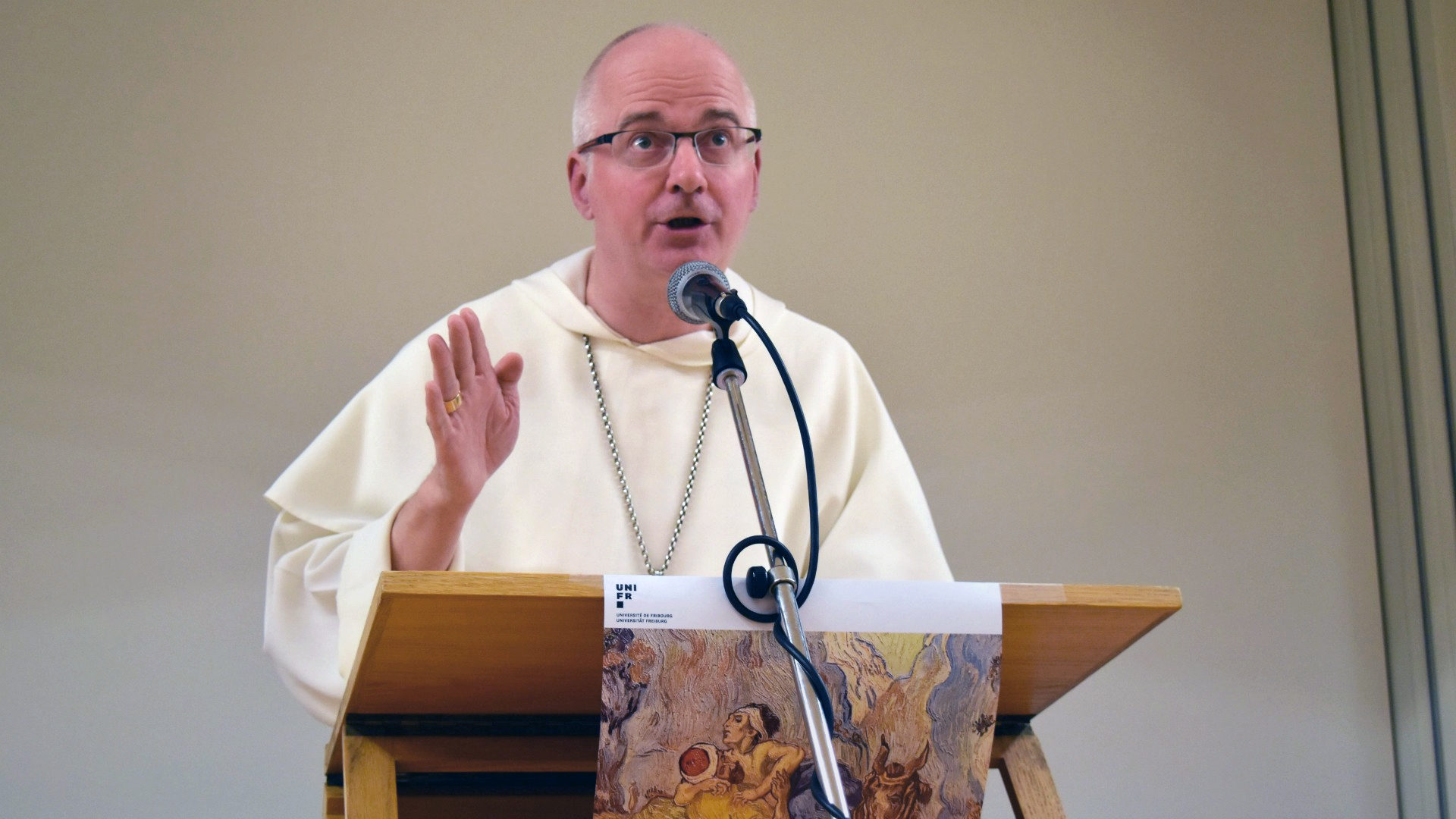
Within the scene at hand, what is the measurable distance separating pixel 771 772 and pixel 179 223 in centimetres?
277

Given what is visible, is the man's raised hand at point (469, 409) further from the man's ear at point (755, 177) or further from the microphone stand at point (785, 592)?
the man's ear at point (755, 177)

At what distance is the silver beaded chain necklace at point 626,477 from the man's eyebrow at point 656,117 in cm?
42

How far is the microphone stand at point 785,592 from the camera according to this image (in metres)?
1.19

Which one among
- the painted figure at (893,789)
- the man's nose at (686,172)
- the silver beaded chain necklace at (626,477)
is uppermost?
the man's nose at (686,172)

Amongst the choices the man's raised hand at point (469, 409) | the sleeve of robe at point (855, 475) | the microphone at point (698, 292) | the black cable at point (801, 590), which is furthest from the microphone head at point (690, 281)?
the sleeve of robe at point (855, 475)

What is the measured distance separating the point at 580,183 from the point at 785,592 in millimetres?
1616

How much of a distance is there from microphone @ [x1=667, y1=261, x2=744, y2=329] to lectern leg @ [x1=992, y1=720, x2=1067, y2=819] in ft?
2.09

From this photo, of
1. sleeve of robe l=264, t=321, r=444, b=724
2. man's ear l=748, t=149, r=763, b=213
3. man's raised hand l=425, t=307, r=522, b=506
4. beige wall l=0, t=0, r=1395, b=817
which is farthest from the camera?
beige wall l=0, t=0, r=1395, b=817

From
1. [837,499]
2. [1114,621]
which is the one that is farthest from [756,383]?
[1114,621]

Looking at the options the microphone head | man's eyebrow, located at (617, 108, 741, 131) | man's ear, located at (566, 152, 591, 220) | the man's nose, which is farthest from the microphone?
man's ear, located at (566, 152, 591, 220)

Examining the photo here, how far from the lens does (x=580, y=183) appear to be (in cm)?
277

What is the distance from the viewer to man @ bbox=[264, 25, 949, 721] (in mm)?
2426

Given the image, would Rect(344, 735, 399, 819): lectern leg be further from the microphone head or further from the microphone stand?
the microphone head

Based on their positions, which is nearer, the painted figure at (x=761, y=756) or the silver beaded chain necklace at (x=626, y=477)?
the painted figure at (x=761, y=756)
